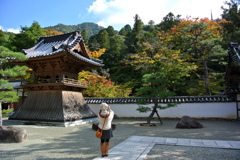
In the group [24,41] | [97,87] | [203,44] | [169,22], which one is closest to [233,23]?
[203,44]

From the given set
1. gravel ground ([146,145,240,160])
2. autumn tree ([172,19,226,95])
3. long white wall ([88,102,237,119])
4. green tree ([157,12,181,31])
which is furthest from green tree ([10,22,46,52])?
gravel ground ([146,145,240,160])

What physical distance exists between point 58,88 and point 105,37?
26266 millimetres

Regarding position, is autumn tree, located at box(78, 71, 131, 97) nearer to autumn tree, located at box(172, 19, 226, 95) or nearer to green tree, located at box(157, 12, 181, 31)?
autumn tree, located at box(172, 19, 226, 95)

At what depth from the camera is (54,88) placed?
39.5ft

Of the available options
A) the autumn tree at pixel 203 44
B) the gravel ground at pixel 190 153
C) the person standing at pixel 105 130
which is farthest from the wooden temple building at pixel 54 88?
the autumn tree at pixel 203 44

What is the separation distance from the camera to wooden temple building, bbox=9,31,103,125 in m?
11.3

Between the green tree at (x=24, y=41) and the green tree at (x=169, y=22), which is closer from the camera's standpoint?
the green tree at (x=24, y=41)

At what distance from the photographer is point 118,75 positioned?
2961 cm

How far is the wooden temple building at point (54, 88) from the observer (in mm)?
11289

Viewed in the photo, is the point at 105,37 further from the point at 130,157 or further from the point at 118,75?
the point at 130,157

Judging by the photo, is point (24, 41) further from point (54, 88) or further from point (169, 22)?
point (169, 22)

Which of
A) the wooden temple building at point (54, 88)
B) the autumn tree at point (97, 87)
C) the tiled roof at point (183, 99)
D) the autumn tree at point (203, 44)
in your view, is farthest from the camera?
the autumn tree at point (97, 87)

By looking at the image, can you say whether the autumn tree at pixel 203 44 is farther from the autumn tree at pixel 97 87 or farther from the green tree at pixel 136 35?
the green tree at pixel 136 35

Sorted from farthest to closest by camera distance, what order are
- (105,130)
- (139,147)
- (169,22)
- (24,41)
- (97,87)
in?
1. (169,22)
2. (24,41)
3. (97,87)
4. (139,147)
5. (105,130)
